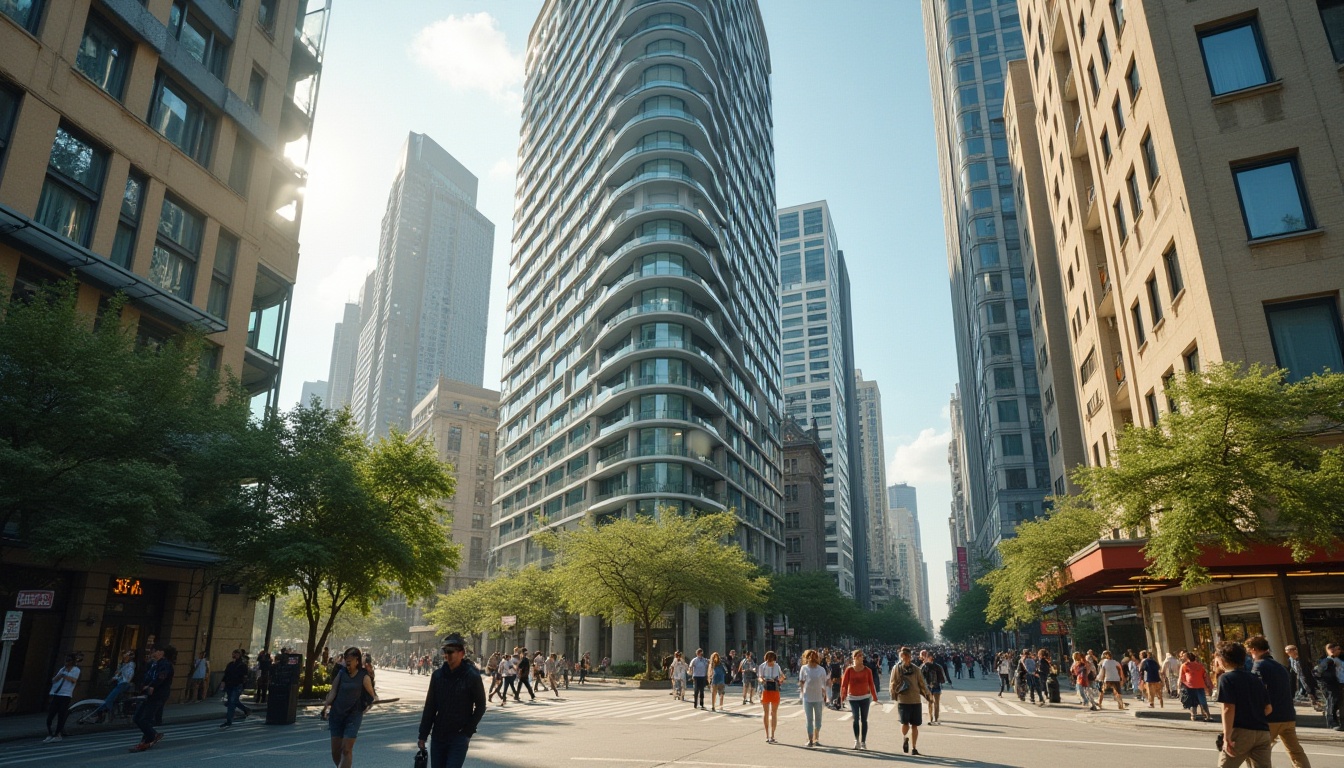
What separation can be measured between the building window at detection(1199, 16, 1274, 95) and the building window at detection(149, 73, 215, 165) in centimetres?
3398

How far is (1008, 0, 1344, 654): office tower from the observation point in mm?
19984

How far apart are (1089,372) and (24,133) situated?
4163cm

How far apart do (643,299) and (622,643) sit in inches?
1062

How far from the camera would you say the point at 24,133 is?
76.4ft

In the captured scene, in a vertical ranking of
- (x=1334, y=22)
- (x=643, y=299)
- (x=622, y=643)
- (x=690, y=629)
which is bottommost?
(x=622, y=643)

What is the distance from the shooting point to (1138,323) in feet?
90.3

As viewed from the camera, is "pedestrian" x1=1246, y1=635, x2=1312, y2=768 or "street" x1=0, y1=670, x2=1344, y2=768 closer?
"pedestrian" x1=1246, y1=635, x2=1312, y2=768

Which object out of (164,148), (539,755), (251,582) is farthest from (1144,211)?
(164,148)

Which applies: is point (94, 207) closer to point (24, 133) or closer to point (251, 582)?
point (24, 133)

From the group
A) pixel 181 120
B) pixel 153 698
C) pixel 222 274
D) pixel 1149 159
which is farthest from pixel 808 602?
pixel 153 698

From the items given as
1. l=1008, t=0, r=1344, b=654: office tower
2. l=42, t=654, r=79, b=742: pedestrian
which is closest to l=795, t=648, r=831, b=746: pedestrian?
l=1008, t=0, r=1344, b=654: office tower

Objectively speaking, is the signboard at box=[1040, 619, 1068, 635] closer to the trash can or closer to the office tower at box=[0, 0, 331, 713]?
the trash can

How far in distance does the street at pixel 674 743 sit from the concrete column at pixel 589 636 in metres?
39.7

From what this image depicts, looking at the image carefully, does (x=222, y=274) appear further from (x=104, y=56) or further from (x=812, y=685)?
(x=812, y=685)
